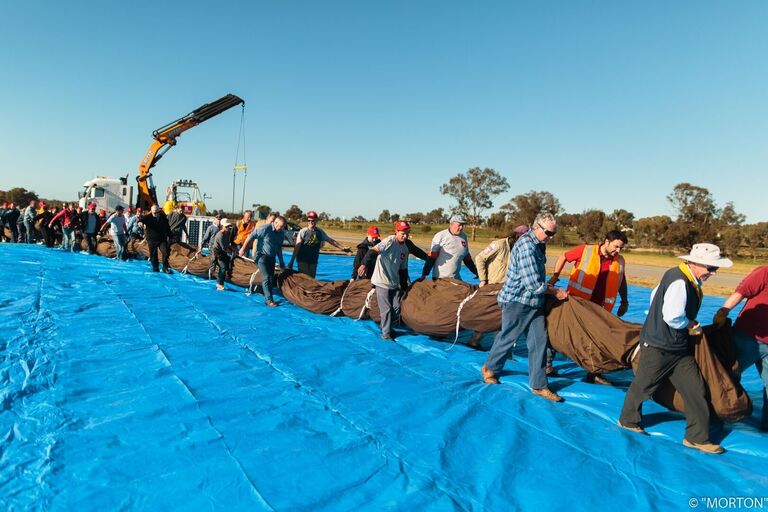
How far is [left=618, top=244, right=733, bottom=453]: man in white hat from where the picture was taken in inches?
136

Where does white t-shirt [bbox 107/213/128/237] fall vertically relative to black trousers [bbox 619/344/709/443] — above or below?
above

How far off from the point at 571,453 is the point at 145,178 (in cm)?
1908

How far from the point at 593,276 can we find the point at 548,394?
5.15 feet

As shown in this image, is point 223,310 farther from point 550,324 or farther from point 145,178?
point 145,178

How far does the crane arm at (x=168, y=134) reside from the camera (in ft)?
57.8

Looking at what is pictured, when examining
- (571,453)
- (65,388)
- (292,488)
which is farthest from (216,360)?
(571,453)

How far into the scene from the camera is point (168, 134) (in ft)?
59.5

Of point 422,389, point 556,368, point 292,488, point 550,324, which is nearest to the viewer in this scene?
point 292,488

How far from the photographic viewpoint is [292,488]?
268cm

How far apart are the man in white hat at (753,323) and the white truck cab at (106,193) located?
20.3 metres

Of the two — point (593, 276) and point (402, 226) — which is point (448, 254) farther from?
point (593, 276)

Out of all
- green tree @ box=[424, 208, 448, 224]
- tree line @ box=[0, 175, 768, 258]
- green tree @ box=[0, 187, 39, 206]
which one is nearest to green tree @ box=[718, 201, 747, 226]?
tree line @ box=[0, 175, 768, 258]

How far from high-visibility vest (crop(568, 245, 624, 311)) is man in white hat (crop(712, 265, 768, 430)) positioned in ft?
4.24

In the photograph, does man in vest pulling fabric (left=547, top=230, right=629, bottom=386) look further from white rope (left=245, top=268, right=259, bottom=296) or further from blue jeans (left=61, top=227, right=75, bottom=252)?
blue jeans (left=61, top=227, right=75, bottom=252)
